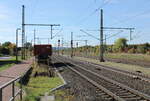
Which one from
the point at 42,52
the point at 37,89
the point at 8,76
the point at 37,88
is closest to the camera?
the point at 37,89

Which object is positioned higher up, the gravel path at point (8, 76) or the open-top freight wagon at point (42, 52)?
the open-top freight wagon at point (42, 52)

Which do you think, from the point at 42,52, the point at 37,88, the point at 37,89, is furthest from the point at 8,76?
the point at 42,52

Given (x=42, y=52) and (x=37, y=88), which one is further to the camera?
(x=42, y=52)

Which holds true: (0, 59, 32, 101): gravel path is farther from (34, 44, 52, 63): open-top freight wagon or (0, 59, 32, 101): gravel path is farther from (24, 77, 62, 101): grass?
(34, 44, 52, 63): open-top freight wagon

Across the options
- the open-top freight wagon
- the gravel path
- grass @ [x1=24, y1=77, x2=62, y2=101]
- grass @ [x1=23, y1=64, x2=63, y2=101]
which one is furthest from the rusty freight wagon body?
grass @ [x1=24, y1=77, x2=62, y2=101]

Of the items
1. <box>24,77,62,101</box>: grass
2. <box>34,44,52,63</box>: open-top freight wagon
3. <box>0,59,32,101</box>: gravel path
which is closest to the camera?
<box>0,59,32,101</box>: gravel path

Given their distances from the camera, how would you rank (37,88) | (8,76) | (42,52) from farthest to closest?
1. (42,52)
2. (8,76)
3. (37,88)

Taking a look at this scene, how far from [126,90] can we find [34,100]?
5112 millimetres

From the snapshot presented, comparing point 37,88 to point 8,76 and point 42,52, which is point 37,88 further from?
point 42,52

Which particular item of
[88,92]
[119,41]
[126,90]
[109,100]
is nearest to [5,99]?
[109,100]

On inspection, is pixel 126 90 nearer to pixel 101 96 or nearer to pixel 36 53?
pixel 101 96

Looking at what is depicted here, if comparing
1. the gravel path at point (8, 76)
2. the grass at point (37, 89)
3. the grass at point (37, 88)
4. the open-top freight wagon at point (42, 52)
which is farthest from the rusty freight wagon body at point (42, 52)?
the grass at point (37, 89)

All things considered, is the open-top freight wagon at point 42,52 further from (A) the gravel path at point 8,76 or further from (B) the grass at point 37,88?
(B) the grass at point 37,88

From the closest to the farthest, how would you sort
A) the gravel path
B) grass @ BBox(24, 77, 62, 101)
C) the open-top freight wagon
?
the gravel path → grass @ BBox(24, 77, 62, 101) → the open-top freight wagon
